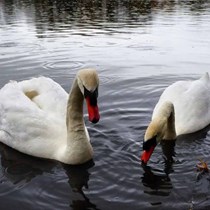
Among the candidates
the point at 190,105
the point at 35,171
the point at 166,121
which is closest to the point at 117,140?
the point at 166,121

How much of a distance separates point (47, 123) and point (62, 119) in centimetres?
41

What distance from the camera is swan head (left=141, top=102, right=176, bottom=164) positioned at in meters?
→ 6.38

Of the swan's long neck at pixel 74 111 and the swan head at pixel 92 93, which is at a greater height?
the swan head at pixel 92 93

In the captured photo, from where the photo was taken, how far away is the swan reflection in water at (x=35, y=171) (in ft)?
19.6

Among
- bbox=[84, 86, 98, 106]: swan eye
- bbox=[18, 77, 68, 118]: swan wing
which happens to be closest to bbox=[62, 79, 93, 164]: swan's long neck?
bbox=[18, 77, 68, 118]: swan wing

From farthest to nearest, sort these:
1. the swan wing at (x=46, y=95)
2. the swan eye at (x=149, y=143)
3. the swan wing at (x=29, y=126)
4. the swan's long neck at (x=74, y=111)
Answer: the swan wing at (x=46, y=95), the swan wing at (x=29, y=126), the swan's long neck at (x=74, y=111), the swan eye at (x=149, y=143)

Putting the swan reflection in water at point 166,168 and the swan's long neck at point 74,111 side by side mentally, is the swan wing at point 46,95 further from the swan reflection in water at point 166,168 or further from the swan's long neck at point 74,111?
the swan reflection in water at point 166,168

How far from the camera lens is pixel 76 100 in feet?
21.5

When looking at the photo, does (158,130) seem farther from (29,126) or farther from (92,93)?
(29,126)

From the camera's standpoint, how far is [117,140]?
7.61m

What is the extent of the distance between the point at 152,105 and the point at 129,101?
58cm

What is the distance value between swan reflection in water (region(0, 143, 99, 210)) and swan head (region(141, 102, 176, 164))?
1.01 m

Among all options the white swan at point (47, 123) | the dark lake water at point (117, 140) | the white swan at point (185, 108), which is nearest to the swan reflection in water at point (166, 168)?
the dark lake water at point (117, 140)

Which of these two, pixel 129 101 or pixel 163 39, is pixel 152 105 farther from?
pixel 163 39
